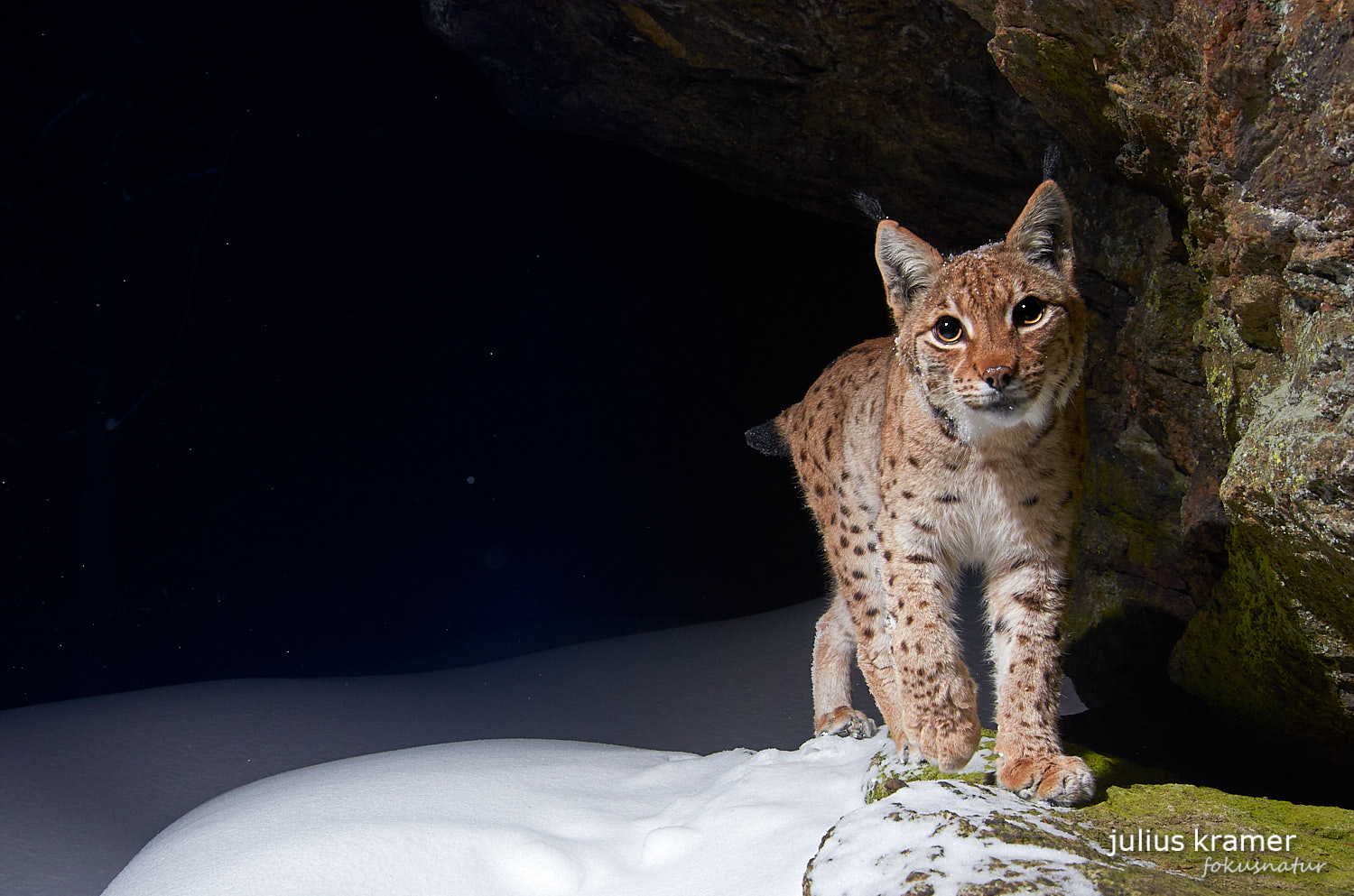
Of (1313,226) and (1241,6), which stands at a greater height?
(1241,6)

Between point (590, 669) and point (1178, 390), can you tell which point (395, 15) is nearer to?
point (590, 669)

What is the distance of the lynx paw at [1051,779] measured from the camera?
8.57ft

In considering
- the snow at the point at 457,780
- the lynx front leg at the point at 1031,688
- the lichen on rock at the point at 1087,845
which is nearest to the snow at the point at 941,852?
the lichen on rock at the point at 1087,845

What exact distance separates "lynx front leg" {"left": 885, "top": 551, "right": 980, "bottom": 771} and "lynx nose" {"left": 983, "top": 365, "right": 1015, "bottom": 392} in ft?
2.17

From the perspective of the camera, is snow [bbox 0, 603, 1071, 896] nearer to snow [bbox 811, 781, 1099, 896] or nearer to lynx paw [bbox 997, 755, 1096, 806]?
snow [bbox 811, 781, 1099, 896]

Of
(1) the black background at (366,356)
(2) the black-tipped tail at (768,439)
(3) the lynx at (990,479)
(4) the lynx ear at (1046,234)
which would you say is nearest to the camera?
(3) the lynx at (990,479)

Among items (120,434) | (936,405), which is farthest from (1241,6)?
(120,434)

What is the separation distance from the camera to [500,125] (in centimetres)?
679

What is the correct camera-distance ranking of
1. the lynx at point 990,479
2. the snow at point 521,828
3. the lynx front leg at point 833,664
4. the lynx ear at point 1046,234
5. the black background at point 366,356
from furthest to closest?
the black background at point 366,356 < the lynx front leg at point 833,664 < the snow at point 521,828 < the lynx ear at point 1046,234 < the lynx at point 990,479

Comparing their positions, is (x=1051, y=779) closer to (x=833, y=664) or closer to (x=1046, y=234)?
(x=1046, y=234)

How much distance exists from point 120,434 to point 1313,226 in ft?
20.2

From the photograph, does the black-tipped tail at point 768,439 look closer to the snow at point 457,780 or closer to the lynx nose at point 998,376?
the snow at point 457,780

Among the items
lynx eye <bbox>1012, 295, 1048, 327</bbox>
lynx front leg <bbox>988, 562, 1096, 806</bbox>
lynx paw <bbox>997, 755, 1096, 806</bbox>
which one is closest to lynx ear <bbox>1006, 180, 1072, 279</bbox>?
lynx eye <bbox>1012, 295, 1048, 327</bbox>

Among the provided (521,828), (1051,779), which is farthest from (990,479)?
(521,828)
